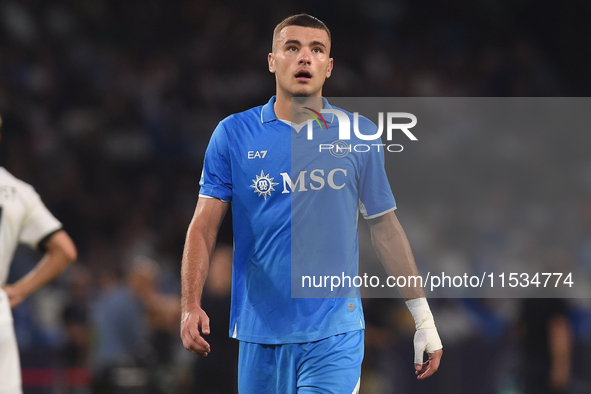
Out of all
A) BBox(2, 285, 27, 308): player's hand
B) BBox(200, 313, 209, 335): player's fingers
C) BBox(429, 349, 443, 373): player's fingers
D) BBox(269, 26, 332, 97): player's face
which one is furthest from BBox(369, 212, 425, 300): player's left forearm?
BBox(2, 285, 27, 308): player's hand

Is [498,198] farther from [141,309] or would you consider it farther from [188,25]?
[188,25]

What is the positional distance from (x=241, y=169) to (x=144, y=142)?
6.62 metres

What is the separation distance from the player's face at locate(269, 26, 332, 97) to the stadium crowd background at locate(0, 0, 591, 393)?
3.83 feet

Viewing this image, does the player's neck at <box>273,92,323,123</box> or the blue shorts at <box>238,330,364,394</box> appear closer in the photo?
the blue shorts at <box>238,330,364,394</box>

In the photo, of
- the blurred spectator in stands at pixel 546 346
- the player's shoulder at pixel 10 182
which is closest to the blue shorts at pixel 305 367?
the player's shoulder at pixel 10 182

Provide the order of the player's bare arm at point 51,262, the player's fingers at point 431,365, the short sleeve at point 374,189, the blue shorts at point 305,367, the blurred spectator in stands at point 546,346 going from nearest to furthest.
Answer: the blue shorts at point 305,367, the player's fingers at point 431,365, the short sleeve at point 374,189, the player's bare arm at point 51,262, the blurred spectator in stands at point 546,346

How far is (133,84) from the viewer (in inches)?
418

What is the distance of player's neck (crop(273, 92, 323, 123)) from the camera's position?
399 cm

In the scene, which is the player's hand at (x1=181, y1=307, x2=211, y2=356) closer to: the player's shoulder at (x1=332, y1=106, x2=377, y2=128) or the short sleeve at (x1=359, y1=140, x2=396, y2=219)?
the short sleeve at (x1=359, y1=140, x2=396, y2=219)

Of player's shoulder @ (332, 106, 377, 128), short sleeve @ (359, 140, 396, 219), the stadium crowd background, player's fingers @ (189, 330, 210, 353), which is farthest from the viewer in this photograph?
the stadium crowd background

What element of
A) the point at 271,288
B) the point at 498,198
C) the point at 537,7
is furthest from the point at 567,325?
the point at 537,7

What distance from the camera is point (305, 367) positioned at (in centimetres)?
363

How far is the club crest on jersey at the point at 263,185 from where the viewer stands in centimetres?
381

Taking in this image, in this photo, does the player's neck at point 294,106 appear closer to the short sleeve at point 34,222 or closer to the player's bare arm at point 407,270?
the player's bare arm at point 407,270
